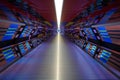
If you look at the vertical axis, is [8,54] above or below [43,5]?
below

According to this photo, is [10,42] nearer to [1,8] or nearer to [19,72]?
[1,8]

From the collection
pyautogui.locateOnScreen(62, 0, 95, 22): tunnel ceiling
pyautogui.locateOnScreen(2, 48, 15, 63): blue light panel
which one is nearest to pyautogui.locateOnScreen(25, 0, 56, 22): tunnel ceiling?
pyautogui.locateOnScreen(62, 0, 95, 22): tunnel ceiling

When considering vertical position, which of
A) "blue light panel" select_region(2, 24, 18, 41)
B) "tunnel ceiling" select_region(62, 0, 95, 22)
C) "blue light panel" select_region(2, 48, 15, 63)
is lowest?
"blue light panel" select_region(2, 48, 15, 63)

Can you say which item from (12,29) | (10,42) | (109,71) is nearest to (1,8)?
(12,29)

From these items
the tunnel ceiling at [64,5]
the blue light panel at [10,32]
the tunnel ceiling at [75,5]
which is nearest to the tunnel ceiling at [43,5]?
the tunnel ceiling at [64,5]

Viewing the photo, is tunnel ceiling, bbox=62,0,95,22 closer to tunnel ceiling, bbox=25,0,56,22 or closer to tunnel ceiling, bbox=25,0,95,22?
tunnel ceiling, bbox=25,0,95,22

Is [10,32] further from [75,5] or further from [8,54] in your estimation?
[75,5]

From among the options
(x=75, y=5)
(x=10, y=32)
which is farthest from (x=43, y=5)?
(x=10, y=32)

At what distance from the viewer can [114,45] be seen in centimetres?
565

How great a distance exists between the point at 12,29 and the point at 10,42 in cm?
75

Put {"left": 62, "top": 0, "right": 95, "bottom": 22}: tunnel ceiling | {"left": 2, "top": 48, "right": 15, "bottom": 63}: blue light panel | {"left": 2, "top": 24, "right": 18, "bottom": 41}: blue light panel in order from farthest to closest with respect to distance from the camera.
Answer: {"left": 62, "top": 0, "right": 95, "bottom": 22}: tunnel ceiling < {"left": 2, "top": 24, "right": 18, "bottom": 41}: blue light panel < {"left": 2, "top": 48, "right": 15, "bottom": 63}: blue light panel

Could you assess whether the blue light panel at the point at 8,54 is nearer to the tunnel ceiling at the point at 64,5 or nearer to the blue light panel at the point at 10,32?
the blue light panel at the point at 10,32

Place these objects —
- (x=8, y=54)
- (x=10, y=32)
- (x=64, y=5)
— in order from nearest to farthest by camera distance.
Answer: (x=8, y=54), (x=10, y=32), (x=64, y=5)

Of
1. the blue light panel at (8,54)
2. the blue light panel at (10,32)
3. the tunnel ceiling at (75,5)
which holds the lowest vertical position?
the blue light panel at (8,54)
